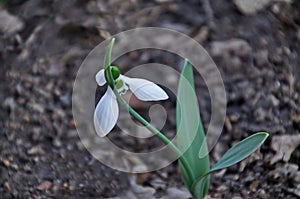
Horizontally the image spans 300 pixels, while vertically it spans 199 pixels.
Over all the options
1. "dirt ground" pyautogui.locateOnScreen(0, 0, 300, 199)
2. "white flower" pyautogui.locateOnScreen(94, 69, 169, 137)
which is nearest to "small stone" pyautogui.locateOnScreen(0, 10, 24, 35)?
"dirt ground" pyautogui.locateOnScreen(0, 0, 300, 199)

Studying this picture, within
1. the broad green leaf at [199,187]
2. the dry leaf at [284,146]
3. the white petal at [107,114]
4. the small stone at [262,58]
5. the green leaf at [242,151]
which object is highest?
the white petal at [107,114]

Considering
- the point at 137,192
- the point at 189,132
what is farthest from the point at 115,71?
the point at 137,192

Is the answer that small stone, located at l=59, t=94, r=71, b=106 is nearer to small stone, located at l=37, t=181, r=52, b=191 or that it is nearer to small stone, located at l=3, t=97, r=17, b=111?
small stone, located at l=3, t=97, r=17, b=111

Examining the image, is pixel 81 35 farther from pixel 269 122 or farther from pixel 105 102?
pixel 105 102

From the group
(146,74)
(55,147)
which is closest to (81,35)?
(146,74)

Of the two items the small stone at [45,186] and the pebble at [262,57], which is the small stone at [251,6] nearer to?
the pebble at [262,57]

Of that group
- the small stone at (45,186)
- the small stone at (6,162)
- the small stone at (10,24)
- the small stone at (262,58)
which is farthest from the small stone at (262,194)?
the small stone at (10,24)
